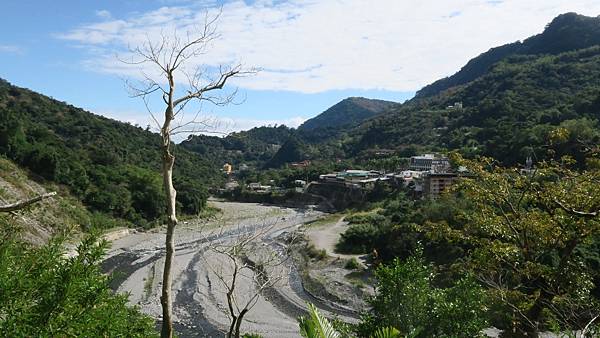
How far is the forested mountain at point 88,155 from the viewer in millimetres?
40438

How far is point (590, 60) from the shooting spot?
83.8 meters

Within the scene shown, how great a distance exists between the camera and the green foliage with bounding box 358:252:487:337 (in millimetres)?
7426

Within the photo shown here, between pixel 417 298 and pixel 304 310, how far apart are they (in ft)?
52.7

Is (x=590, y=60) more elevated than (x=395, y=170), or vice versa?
(x=590, y=60)

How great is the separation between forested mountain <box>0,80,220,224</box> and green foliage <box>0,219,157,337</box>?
3994cm

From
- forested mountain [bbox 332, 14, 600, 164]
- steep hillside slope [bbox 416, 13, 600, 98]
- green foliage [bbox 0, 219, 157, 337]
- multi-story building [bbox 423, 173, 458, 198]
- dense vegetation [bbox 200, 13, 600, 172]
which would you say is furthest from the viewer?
steep hillside slope [bbox 416, 13, 600, 98]

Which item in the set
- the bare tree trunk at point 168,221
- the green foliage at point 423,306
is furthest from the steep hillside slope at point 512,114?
the bare tree trunk at point 168,221

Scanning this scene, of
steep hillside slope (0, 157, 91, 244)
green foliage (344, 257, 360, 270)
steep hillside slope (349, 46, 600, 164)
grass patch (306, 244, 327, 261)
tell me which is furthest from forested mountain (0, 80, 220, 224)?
steep hillside slope (349, 46, 600, 164)

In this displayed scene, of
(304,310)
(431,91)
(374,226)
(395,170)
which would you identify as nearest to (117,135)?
(395,170)

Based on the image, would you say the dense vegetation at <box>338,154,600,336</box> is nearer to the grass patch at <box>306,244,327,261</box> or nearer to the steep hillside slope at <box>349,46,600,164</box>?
the grass patch at <box>306,244,327,261</box>

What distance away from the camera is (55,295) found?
3971mm

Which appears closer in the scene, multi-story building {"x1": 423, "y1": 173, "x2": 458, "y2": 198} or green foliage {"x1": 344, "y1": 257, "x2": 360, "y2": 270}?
green foliage {"x1": 344, "y1": 257, "x2": 360, "y2": 270}

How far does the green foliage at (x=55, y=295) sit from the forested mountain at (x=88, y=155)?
39.9 m

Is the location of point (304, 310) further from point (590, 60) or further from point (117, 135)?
point (590, 60)
